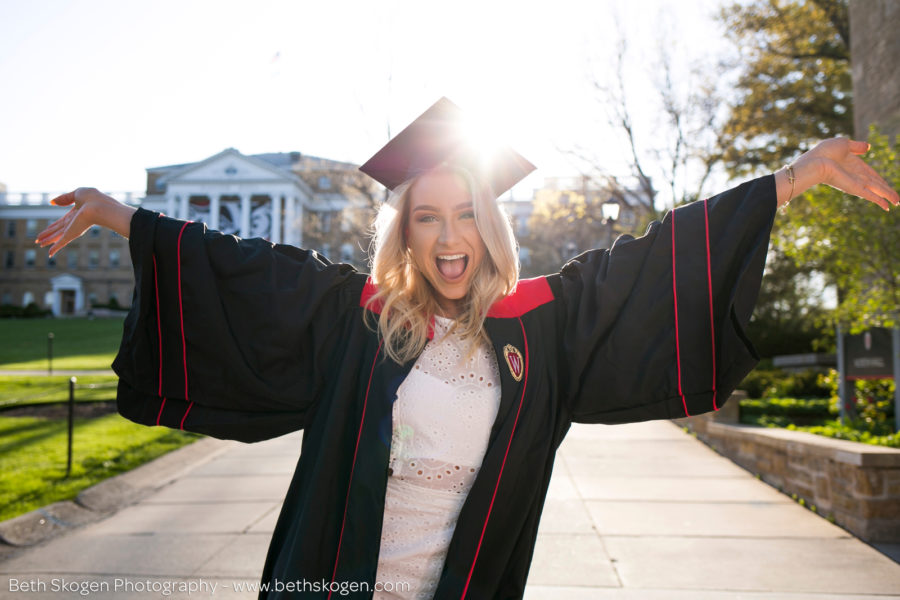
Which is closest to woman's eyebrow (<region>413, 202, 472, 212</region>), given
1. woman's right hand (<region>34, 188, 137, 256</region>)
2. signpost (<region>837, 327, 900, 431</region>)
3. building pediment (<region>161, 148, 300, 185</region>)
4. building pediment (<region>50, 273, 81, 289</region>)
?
woman's right hand (<region>34, 188, 137, 256</region>)

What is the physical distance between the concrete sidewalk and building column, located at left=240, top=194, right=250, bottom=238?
61.8 metres

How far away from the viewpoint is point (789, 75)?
1838 cm

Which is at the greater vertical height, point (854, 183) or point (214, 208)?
point (214, 208)

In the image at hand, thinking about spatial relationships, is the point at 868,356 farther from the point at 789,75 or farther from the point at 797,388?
the point at 789,75

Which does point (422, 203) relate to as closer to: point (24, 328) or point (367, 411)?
point (367, 411)

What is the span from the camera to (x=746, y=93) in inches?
742

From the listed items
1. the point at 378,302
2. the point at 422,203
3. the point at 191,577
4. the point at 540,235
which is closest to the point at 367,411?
the point at 378,302

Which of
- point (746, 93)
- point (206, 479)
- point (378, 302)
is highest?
point (746, 93)

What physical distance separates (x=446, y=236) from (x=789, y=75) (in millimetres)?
19541

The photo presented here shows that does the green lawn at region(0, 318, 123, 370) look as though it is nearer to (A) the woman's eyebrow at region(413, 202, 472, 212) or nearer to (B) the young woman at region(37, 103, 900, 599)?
(B) the young woman at region(37, 103, 900, 599)

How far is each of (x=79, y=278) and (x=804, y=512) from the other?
256ft

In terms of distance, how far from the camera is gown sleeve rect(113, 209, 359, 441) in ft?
7.04

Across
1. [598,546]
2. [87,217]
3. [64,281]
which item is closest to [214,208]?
[64,281]

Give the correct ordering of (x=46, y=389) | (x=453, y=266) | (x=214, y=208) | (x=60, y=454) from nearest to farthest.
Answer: (x=453, y=266), (x=60, y=454), (x=46, y=389), (x=214, y=208)
